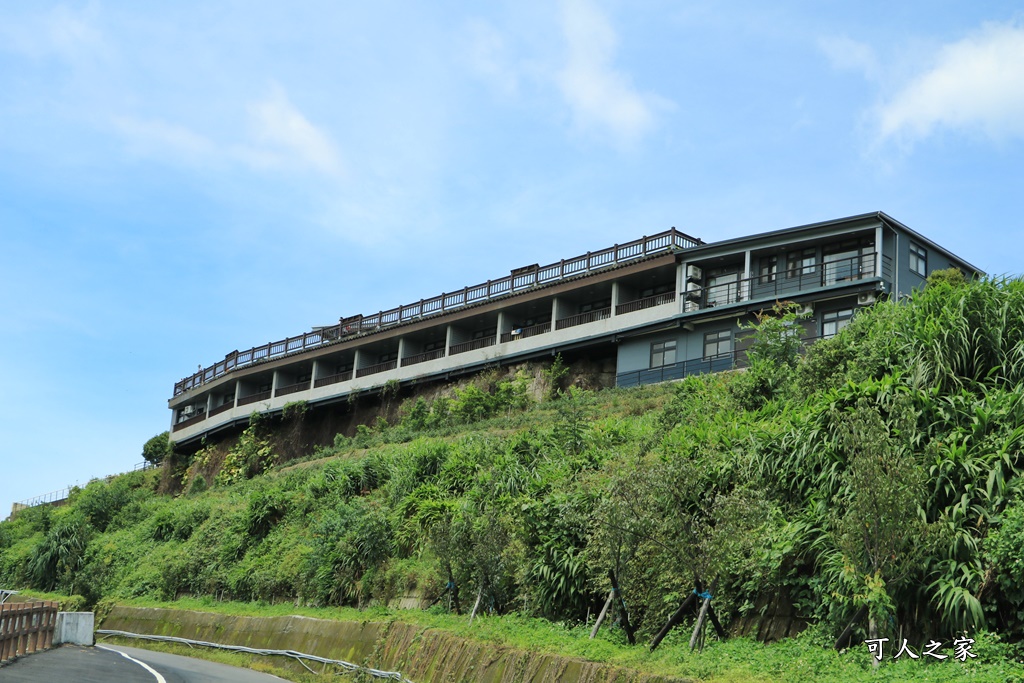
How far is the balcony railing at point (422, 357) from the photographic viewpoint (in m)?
48.4

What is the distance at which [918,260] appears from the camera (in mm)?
36906

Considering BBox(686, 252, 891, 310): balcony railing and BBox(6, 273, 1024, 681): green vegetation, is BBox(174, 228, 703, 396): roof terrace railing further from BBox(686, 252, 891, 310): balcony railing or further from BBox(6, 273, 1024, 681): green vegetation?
BBox(6, 273, 1024, 681): green vegetation

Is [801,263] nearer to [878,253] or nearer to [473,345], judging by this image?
[878,253]

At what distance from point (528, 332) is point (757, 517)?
3242 cm

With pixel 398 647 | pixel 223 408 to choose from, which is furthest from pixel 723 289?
pixel 223 408

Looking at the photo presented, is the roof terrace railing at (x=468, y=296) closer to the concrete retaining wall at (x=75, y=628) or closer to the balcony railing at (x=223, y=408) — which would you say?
the balcony railing at (x=223, y=408)

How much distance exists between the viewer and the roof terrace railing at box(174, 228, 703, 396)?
4156 cm

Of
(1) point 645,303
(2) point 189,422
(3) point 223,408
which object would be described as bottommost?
(2) point 189,422

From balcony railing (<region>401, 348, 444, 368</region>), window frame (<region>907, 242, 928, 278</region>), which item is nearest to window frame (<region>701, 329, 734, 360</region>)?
window frame (<region>907, 242, 928, 278</region>)

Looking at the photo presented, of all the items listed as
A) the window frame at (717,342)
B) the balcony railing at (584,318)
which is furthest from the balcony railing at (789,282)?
the balcony railing at (584,318)

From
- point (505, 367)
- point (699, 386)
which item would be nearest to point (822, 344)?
point (699, 386)

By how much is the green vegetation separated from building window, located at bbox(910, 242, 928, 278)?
53.2ft

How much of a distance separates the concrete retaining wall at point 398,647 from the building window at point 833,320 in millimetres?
21231

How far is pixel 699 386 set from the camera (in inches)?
907
